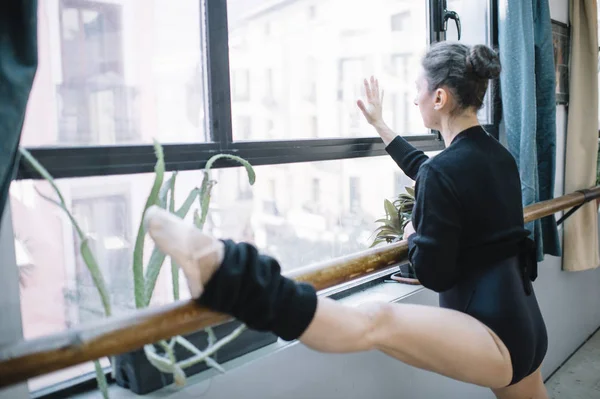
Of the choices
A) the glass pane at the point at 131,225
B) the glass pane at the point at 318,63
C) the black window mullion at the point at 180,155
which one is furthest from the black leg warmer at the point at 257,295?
the glass pane at the point at 318,63

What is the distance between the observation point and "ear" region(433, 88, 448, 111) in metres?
1.34

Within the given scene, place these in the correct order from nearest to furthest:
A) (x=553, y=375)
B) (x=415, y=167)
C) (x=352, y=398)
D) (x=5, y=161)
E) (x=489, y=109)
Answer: (x=5, y=161) < (x=352, y=398) < (x=415, y=167) < (x=489, y=109) < (x=553, y=375)

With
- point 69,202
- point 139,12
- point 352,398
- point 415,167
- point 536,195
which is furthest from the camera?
point 536,195

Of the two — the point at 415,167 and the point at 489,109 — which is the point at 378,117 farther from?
the point at 489,109

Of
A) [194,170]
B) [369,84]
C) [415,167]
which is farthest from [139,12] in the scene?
[415,167]

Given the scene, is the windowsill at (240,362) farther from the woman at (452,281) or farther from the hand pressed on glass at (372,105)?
the hand pressed on glass at (372,105)

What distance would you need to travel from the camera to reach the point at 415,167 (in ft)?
5.23

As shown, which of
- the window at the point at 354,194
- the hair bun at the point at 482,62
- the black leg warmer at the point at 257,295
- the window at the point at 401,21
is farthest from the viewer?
the window at the point at 401,21

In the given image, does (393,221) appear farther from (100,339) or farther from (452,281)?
(100,339)

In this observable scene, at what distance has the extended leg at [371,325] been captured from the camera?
74cm

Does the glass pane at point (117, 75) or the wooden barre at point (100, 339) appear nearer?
the wooden barre at point (100, 339)

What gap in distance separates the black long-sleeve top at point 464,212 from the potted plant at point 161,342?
1.43 ft

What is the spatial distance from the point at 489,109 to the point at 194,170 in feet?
5.57

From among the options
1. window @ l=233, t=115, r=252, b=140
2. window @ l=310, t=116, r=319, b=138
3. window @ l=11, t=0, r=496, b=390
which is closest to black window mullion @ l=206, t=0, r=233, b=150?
window @ l=11, t=0, r=496, b=390
